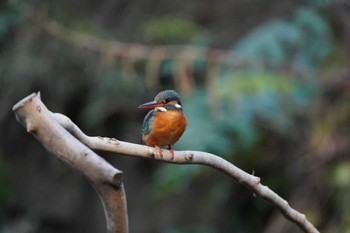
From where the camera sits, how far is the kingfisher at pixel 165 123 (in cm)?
186

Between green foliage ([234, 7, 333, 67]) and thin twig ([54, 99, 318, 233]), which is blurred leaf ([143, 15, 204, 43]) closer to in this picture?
green foliage ([234, 7, 333, 67])

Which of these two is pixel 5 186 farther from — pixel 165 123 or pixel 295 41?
pixel 165 123

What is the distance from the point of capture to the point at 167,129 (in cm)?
186

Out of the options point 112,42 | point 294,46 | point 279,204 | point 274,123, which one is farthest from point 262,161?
point 279,204

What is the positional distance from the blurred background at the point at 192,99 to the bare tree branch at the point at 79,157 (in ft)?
8.97

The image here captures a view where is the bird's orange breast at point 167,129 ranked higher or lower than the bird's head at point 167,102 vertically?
lower

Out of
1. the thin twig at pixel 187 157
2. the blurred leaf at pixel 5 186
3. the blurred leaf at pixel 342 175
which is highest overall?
the blurred leaf at pixel 5 186

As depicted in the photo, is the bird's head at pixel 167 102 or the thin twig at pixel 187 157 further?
the bird's head at pixel 167 102

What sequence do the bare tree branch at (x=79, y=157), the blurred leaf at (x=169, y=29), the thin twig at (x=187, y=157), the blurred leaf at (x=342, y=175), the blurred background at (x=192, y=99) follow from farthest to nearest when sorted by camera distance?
1. the blurred leaf at (x=169, y=29)
2. the blurred background at (x=192, y=99)
3. the blurred leaf at (x=342, y=175)
4. the thin twig at (x=187, y=157)
5. the bare tree branch at (x=79, y=157)

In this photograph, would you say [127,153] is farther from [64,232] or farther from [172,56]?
[64,232]

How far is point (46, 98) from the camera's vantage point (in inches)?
197

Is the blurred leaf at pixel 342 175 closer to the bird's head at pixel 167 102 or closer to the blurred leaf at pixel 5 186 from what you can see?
Answer: the bird's head at pixel 167 102

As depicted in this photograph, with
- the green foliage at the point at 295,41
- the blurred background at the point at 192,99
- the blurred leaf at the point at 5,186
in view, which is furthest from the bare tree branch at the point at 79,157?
the blurred leaf at the point at 5,186

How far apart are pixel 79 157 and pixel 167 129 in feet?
2.76
